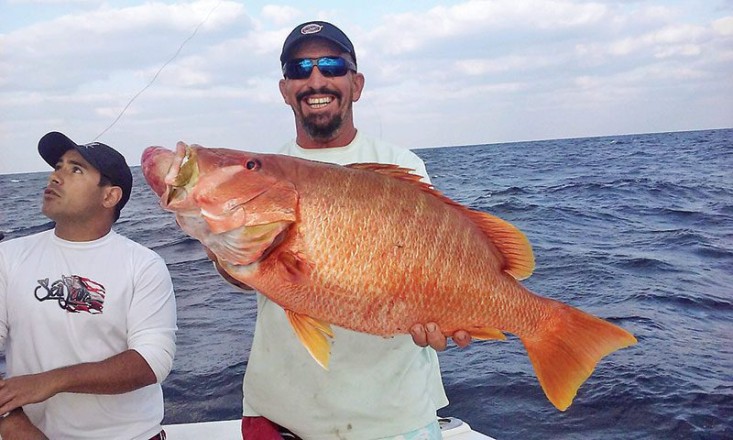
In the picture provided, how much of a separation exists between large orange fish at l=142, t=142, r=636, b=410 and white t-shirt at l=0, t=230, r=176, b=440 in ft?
3.44

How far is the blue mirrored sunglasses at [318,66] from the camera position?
2.90 metres

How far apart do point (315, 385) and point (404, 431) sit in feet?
1.43

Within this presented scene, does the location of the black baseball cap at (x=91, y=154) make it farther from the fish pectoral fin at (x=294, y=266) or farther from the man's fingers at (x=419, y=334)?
the man's fingers at (x=419, y=334)

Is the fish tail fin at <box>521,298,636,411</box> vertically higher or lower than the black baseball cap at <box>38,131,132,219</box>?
lower

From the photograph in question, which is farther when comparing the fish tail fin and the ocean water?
the ocean water

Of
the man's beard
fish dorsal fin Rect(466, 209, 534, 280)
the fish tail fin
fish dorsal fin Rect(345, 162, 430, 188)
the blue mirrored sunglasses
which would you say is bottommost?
the fish tail fin

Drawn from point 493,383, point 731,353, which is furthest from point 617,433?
point 731,353

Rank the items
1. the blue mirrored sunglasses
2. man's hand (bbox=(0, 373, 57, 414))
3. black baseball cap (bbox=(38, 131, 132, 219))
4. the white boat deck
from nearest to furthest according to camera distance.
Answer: man's hand (bbox=(0, 373, 57, 414))
the blue mirrored sunglasses
black baseball cap (bbox=(38, 131, 132, 219))
the white boat deck

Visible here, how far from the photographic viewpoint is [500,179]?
104 feet

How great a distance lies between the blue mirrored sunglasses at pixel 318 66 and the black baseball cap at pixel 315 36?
→ 2.2 inches

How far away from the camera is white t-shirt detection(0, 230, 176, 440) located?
3.06 meters

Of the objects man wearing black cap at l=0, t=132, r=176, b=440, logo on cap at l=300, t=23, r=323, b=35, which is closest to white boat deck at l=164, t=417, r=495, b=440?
man wearing black cap at l=0, t=132, r=176, b=440

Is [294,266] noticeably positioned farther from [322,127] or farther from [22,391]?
[22,391]

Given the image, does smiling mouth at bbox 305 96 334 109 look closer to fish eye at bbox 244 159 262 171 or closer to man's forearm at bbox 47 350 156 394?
fish eye at bbox 244 159 262 171
